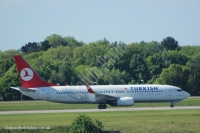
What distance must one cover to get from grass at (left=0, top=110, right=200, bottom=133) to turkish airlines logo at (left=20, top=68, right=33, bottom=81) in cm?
1136

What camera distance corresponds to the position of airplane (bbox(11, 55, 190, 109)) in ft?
226

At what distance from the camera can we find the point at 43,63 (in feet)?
405

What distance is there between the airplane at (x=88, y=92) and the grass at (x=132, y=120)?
31.2ft

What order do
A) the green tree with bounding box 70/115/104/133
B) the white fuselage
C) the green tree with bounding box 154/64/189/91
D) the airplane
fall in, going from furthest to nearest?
the green tree with bounding box 154/64/189/91
the white fuselage
the airplane
the green tree with bounding box 70/115/104/133

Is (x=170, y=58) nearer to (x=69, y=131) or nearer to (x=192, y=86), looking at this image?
(x=192, y=86)

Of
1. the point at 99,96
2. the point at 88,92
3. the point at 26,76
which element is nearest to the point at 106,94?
the point at 99,96

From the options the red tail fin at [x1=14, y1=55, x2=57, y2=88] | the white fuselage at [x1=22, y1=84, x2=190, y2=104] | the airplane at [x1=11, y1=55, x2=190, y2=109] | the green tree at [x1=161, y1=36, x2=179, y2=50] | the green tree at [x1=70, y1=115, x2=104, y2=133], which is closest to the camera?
the green tree at [x1=70, y1=115, x2=104, y2=133]

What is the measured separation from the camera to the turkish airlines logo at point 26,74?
68.9m

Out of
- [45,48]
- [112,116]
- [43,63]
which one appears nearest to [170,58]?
[43,63]

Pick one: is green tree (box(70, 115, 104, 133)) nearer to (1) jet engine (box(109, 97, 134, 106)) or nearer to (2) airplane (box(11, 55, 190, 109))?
(1) jet engine (box(109, 97, 134, 106))

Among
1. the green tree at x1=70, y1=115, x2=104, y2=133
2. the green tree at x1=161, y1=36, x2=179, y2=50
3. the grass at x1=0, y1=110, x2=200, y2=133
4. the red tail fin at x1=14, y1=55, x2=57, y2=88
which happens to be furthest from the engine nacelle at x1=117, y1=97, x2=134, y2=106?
the green tree at x1=161, y1=36, x2=179, y2=50

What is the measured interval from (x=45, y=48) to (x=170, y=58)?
204 feet

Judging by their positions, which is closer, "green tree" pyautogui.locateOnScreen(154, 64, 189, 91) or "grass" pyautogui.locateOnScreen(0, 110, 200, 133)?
"grass" pyautogui.locateOnScreen(0, 110, 200, 133)

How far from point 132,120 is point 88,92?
1940 centimetres
